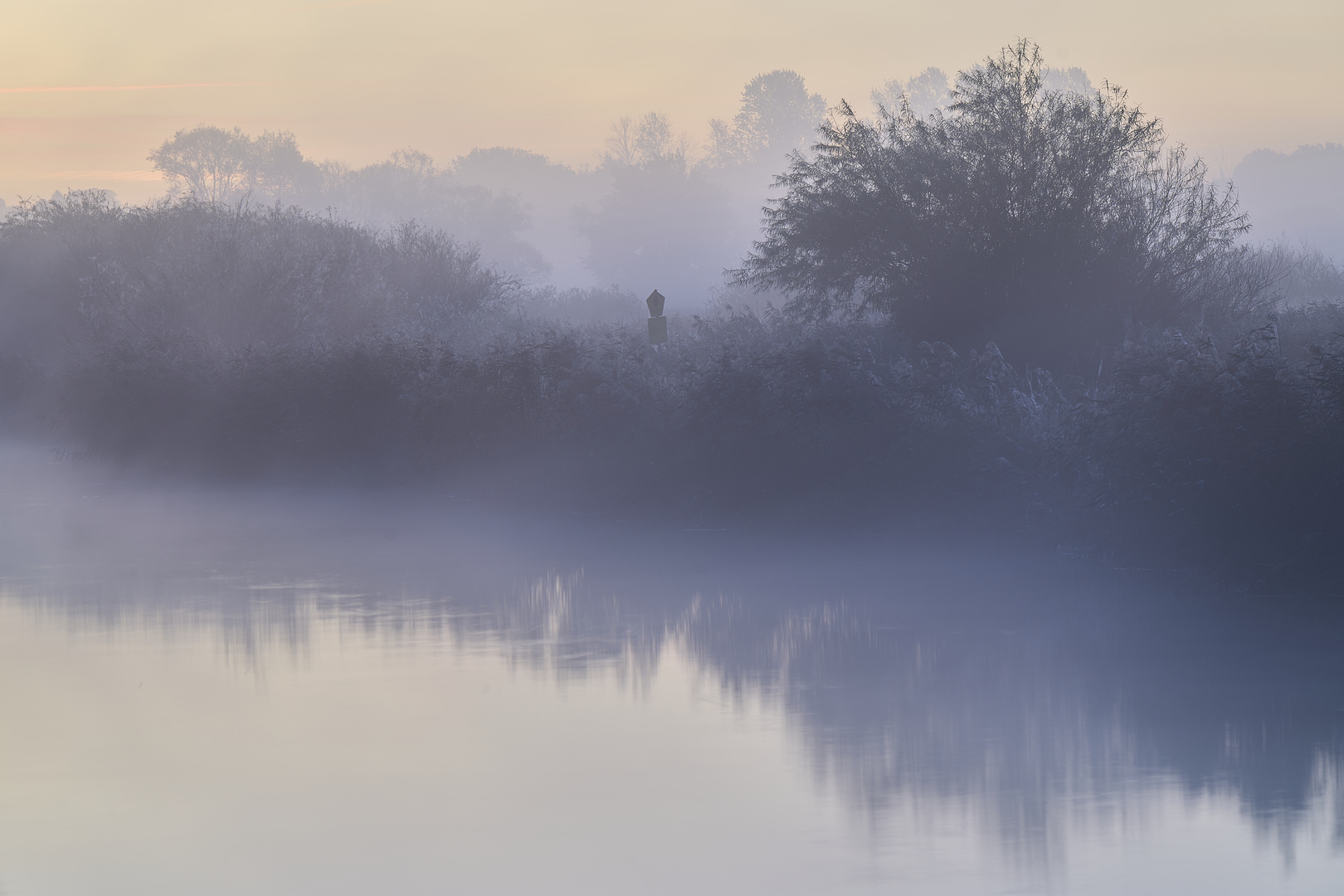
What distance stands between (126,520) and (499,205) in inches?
4471

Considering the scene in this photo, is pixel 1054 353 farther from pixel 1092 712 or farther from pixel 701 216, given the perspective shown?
pixel 701 216

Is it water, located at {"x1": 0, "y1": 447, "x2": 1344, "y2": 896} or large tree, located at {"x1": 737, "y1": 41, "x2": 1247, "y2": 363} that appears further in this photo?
large tree, located at {"x1": 737, "y1": 41, "x2": 1247, "y2": 363}

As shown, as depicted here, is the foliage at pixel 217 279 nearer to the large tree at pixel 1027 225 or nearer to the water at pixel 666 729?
the large tree at pixel 1027 225

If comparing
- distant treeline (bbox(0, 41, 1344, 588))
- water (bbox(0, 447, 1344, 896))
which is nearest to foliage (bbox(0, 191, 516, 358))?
distant treeline (bbox(0, 41, 1344, 588))

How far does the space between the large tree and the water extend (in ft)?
35.4

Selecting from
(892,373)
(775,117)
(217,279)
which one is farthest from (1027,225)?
(775,117)

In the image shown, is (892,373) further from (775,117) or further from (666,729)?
(775,117)

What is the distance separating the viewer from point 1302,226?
110000 mm

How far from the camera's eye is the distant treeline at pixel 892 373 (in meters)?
15.5

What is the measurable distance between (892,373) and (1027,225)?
768 cm

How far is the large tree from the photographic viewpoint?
86.8ft

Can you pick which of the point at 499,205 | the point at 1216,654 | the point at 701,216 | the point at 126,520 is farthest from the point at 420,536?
the point at 499,205

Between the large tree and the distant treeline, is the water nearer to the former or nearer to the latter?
the distant treeline

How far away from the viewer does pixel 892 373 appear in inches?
802
